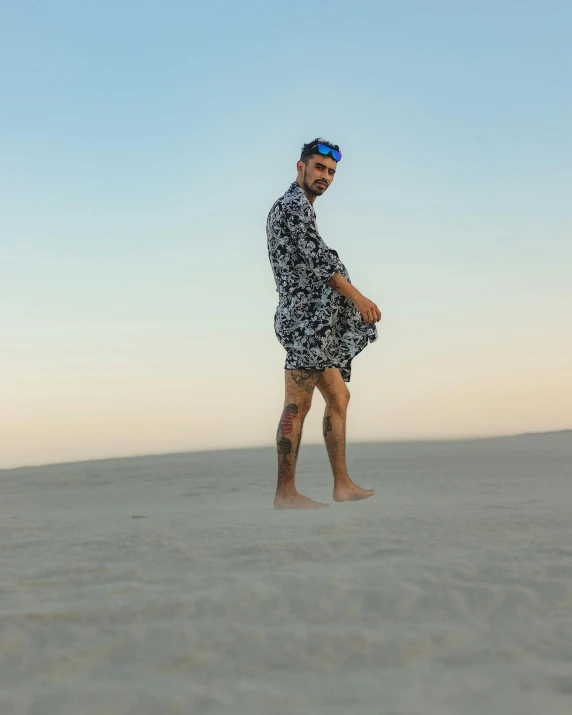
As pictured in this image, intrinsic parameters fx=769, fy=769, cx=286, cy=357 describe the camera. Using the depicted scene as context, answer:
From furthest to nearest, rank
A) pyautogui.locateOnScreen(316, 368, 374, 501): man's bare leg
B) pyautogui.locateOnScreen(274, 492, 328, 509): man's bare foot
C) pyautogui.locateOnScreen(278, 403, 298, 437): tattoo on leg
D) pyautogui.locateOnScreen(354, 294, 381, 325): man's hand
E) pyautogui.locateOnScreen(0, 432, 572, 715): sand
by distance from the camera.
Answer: pyautogui.locateOnScreen(316, 368, 374, 501): man's bare leg, pyautogui.locateOnScreen(278, 403, 298, 437): tattoo on leg, pyautogui.locateOnScreen(354, 294, 381, 325): man's hand, pyautogui.locateOnScreen(274, 492, 328, 509): man's bare foot, pyautogui.locateOnScreen(0, 432, 572, 715): sand

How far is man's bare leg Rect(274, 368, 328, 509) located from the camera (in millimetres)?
→ 4766

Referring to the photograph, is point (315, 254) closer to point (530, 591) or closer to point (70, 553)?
point (70, 553)

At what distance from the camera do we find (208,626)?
218 centimetres

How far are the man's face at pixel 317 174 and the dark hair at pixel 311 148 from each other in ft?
0.09

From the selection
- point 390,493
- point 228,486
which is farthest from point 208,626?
point 228,486

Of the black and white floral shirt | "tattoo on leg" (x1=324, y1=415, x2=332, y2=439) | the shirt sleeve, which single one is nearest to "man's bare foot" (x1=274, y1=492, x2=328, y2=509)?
"tattoo on leg" (x1=324, y1=415, x2=332, y2=439)

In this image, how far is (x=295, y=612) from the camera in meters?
2.27

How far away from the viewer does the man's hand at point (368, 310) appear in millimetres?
4699

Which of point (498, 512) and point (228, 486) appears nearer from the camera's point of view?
point (498, 512)

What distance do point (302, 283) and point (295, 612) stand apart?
2874mm

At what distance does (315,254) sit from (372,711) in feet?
11.2

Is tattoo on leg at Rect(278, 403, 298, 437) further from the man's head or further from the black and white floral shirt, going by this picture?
the man's head

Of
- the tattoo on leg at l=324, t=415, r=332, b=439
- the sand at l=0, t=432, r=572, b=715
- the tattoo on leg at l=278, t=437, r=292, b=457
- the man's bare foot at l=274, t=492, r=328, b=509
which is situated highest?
the tattoo on leg at l=324, t=415, r=332, b=439

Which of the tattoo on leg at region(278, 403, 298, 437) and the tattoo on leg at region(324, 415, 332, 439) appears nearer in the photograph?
the tattoo on leg at region(278, 403, 298, 437)
